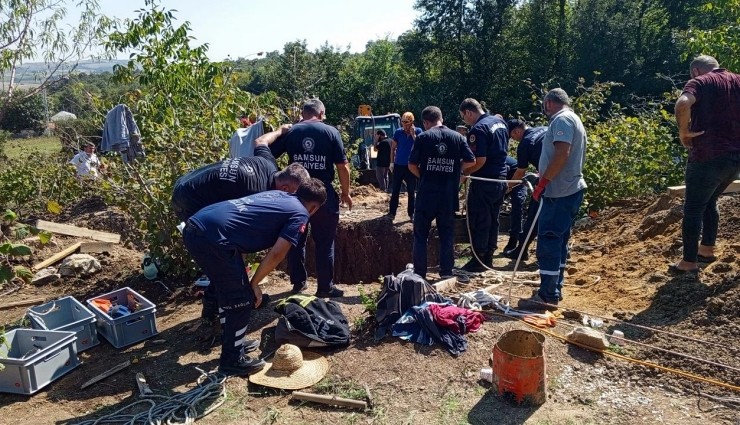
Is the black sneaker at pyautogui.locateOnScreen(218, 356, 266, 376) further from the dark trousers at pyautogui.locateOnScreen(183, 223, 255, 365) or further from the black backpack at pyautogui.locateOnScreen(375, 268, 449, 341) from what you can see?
the black backpack at pyautogui.locateOnScreen(375, 268, 449, 341)

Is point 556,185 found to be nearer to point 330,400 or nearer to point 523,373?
point 523,373

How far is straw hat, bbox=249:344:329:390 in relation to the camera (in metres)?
3.94

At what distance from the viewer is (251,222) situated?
3752 millimetres

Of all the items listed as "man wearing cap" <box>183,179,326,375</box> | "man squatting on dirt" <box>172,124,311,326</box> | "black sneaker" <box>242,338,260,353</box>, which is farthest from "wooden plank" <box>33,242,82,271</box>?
"man wearing cap" <box>183,179,326,375</box>

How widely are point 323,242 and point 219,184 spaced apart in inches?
54.1

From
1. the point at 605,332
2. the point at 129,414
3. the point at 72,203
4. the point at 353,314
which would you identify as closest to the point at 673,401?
the point at 605,332

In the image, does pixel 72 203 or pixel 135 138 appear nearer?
pixel 135 138

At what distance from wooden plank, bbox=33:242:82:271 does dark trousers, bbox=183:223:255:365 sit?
439cm

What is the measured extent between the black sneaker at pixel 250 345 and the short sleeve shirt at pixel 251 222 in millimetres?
1032

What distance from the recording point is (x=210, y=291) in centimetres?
506

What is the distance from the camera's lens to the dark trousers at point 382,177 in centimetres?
1255

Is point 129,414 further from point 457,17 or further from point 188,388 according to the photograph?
point 457,17

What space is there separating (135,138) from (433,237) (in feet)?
15.0

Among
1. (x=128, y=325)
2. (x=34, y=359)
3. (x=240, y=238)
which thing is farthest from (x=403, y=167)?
(x=34, y=359)
